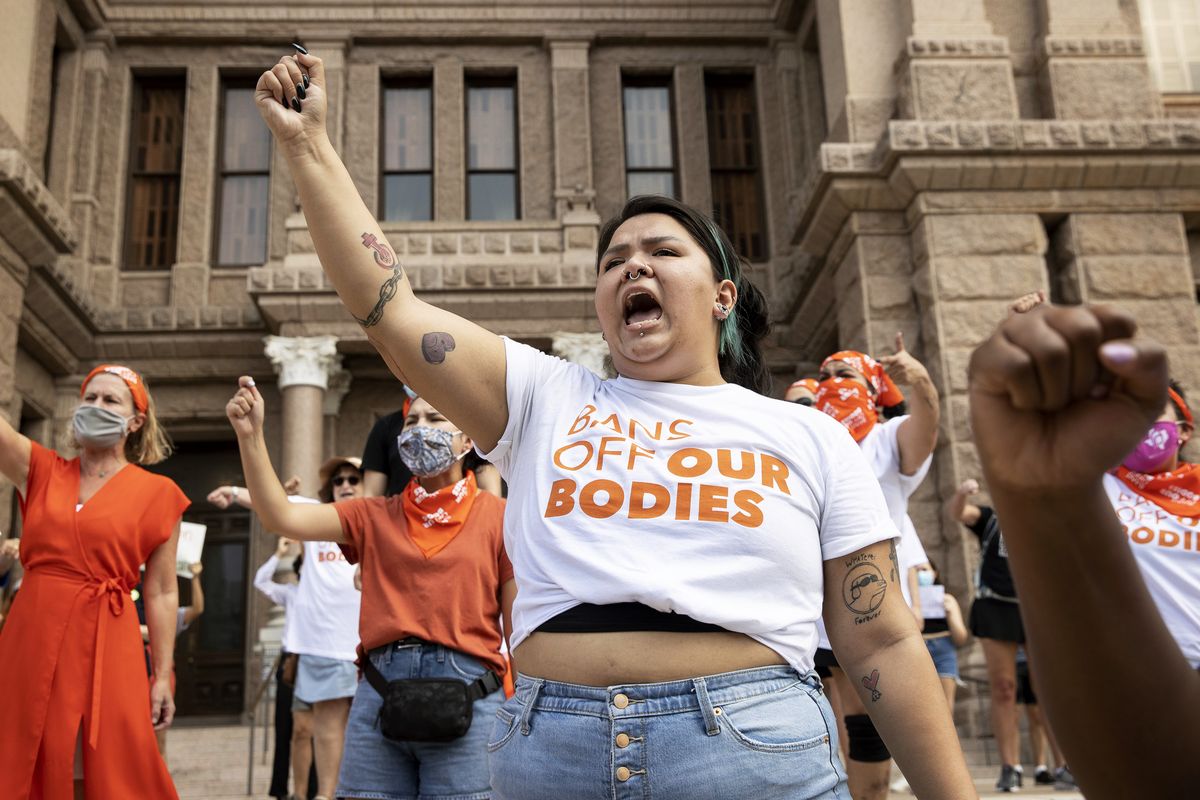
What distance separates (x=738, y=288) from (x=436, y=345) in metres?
0.81

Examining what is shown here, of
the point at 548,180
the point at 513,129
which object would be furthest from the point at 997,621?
the point at 513,129

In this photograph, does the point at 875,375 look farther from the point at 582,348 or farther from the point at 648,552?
the point at 582,348

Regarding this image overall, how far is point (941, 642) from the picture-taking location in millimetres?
6629

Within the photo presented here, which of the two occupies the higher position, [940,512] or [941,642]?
[940,512]

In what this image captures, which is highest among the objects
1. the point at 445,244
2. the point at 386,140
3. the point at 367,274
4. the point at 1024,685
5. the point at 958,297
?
the point at 386,140

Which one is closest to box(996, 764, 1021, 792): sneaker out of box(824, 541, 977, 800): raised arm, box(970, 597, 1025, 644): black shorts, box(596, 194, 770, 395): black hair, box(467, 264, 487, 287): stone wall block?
box(970, 597, 1025, 644): black shorts

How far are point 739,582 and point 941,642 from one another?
210 inches

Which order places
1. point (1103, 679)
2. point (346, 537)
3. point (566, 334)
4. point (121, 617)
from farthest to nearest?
point (566, 334)
point (121, 617)
point (346, 537)
point (1103, 679)

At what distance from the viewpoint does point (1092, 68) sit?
10578 mm

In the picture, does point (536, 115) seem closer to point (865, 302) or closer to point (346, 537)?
point (865, 302)

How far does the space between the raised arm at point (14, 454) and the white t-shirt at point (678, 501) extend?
2.63m

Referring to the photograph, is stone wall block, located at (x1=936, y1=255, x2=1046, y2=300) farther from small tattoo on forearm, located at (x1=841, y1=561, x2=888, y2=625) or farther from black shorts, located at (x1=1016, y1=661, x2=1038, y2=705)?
small tattoo on forearm, located at (x1=841, y1=561, x2=888, y2=625)

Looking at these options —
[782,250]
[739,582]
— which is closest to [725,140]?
[782,250]

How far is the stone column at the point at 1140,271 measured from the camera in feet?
31.7
